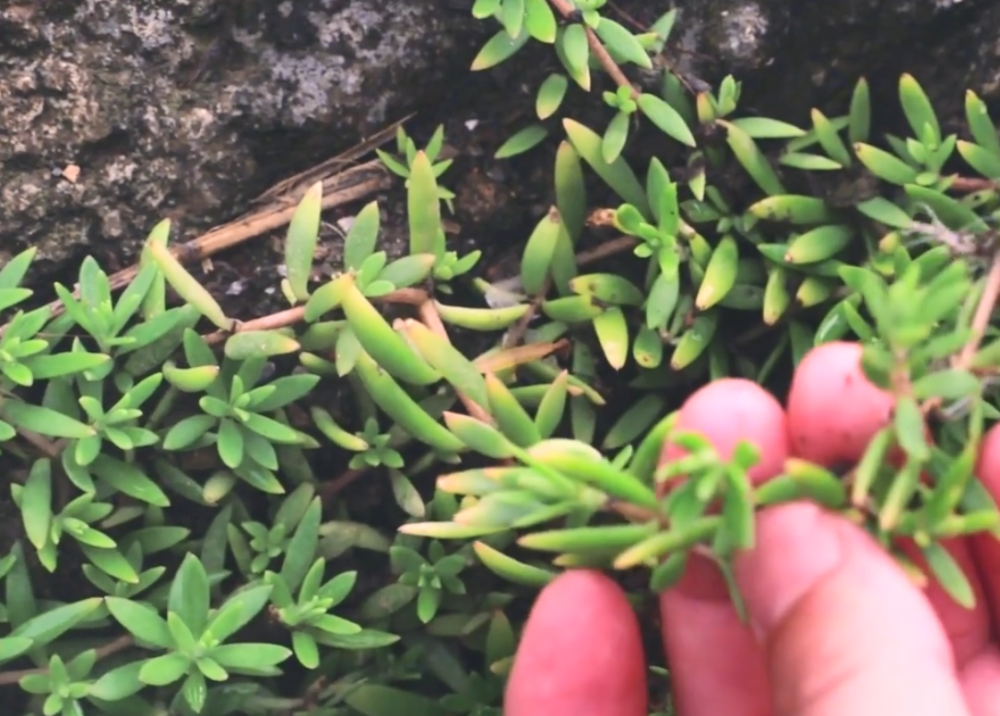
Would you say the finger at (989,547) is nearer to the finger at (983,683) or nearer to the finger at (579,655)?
the finger at (983,683)

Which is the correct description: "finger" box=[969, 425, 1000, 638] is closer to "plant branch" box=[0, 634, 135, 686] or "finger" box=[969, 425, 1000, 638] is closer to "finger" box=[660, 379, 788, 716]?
"finger" box=[660, 379, 788, 716]

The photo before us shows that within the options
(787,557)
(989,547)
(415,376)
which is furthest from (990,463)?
(415,376)

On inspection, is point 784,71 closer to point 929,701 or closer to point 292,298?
point 292,298

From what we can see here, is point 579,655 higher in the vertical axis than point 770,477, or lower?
lower

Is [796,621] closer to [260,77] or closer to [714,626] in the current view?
[714,626]

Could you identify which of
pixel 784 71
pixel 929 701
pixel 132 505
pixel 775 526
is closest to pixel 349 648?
pixel 132 505

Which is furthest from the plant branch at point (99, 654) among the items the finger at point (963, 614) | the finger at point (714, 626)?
the finger at point (963, 614)
